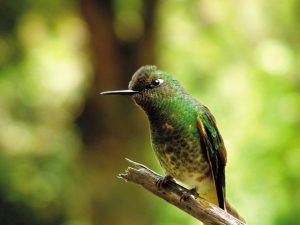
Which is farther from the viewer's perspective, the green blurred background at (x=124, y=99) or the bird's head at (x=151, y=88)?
the green blurred background at (x=124, y=99)

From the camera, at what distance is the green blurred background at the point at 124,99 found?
7.72 metres

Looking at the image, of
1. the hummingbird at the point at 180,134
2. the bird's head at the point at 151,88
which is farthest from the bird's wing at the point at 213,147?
the bird's head at the point at 151,88

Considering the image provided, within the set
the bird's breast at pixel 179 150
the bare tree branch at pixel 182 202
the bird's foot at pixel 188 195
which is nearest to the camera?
the bare tree branch at pixel 182 202

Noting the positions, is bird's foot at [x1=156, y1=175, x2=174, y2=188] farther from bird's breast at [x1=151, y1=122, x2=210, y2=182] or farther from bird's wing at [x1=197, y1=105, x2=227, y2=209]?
bird's wing at [x1=197, y1=105, x2=227, y2=209]

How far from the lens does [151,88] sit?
307cm

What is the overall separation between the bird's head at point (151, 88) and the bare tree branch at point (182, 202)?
34cm

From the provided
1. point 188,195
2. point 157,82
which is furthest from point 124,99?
point 188,195

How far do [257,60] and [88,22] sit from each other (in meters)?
2.37

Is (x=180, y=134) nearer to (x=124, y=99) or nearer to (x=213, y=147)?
(x=213, y=147)

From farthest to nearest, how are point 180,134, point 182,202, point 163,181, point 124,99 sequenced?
point 124,99 < point 180,134 < point 163,181 < point 182,202

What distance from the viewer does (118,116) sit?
25.5 feet

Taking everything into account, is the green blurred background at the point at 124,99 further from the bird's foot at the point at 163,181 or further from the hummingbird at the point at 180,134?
the bird's foot at the point at 163,181

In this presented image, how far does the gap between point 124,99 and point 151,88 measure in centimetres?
470

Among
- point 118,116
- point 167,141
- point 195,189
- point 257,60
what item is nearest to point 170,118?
point 167,141
